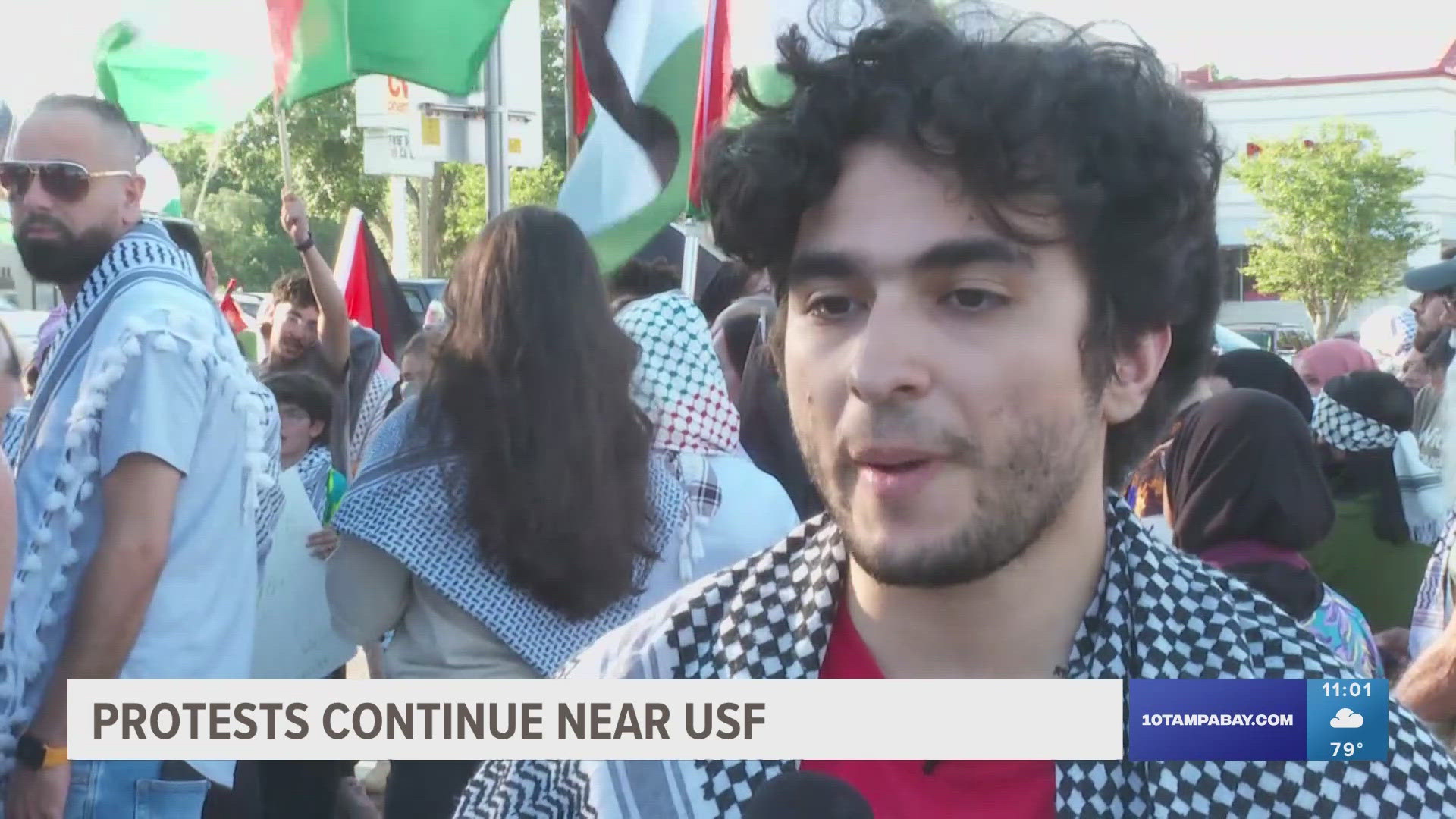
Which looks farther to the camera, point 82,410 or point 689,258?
point 689,258

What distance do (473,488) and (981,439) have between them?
1.59 metres

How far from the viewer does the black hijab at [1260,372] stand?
4965 mm

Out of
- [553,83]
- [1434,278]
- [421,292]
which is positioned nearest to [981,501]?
[1434,278]

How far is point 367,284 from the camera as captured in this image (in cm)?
637

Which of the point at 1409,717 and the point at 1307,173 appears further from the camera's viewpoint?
the point at 1307,173

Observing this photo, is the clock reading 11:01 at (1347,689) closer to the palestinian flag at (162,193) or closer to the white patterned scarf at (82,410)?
the white patterned scarf at (82,410)

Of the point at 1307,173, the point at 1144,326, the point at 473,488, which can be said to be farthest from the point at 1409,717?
the point at 1307,173

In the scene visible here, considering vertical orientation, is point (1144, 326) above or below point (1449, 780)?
above

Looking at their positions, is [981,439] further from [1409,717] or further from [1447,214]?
[1447,214]

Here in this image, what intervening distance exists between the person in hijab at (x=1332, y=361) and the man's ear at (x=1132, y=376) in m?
5.29

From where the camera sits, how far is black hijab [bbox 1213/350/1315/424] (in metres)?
4.96

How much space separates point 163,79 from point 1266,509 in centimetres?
425

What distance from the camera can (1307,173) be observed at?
95.2 feet

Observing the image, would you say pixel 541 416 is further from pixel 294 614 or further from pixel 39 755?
pixel 294 614
